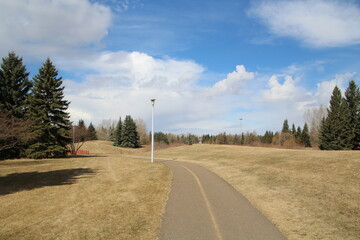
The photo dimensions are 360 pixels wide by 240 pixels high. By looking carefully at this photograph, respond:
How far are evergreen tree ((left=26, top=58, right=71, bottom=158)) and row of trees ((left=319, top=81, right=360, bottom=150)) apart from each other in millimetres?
48872

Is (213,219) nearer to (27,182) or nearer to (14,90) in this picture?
(27,182)

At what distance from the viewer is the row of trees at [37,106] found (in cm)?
3128

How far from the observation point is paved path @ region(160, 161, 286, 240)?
662cm

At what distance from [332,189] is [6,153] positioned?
34947 millimetres

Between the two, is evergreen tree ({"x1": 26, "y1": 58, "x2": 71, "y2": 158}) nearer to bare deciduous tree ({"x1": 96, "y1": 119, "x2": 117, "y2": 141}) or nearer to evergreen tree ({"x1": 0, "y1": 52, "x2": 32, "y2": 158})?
evergreen tree ({"x1": 0, "y1": 52, "x2": 32, "y2": 158})

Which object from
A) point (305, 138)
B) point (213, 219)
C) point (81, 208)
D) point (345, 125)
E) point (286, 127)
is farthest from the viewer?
point (286, 127)

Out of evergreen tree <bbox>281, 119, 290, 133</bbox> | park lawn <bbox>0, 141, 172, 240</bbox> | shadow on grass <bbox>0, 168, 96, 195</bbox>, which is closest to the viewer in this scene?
park lawn <bbox>0, 141, 172, 240</bbox>

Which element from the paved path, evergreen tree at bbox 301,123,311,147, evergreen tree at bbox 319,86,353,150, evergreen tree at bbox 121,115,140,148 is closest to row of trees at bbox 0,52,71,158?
the paved path

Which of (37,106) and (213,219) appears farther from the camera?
(37,106)

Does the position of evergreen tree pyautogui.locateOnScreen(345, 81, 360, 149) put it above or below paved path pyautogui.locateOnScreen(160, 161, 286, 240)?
above

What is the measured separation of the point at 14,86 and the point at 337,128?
5639 cm

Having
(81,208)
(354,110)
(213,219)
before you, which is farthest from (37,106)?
(354,110)

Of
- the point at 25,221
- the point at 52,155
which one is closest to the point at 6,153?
the point at 52,155

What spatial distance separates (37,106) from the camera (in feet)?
105
